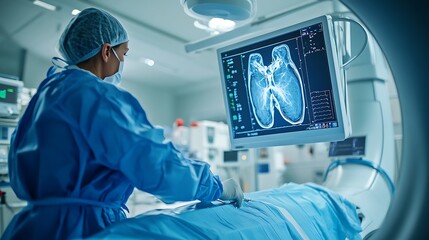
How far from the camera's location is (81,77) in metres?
1.10

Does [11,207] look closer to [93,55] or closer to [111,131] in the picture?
[93,55]

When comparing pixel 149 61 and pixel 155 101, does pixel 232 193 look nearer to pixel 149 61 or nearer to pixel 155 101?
pixel 149 61

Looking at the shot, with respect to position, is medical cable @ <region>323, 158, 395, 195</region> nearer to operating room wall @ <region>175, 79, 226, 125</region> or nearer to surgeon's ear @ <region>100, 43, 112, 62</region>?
surgeon's ear @ <region>100, 43, 112, 62</region>

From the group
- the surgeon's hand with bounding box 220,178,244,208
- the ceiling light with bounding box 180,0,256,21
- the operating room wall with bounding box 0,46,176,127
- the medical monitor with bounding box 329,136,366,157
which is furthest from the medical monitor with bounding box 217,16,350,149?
the operating room wall with bounding box 0,46,176,127

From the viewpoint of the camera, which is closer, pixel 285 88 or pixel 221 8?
pixel 285 88

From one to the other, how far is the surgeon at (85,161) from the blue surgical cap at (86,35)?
0.40 feet

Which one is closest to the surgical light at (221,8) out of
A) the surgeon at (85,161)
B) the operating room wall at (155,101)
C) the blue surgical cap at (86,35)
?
the blue surgical cap at (86,35)

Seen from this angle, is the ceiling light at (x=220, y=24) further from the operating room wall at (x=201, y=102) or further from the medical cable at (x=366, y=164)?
the operating room wall at (x=201, y=102)

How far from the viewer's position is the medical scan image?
1.49 m

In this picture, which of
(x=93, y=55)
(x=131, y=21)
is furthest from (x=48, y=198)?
(x=131, y=21)

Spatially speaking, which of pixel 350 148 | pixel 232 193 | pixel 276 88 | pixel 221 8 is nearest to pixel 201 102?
pixel 350 148

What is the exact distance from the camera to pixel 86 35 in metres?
1.22

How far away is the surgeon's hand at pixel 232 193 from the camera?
133cm

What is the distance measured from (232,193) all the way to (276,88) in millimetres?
489
